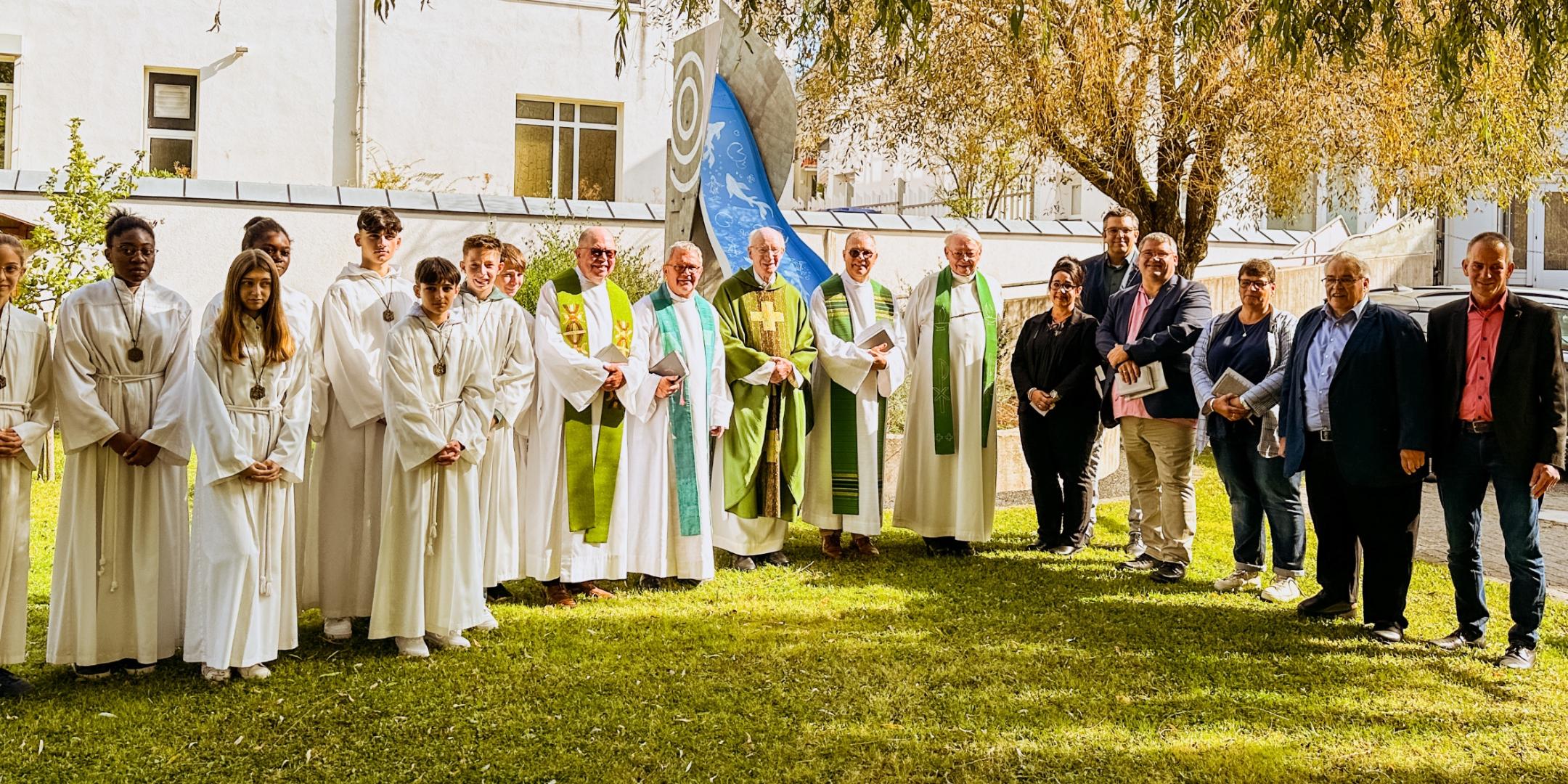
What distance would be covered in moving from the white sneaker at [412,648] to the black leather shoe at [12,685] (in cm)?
143

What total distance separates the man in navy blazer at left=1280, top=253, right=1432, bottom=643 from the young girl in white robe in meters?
4.72

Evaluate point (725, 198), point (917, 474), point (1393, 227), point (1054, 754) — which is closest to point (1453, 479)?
point (1054, 754)

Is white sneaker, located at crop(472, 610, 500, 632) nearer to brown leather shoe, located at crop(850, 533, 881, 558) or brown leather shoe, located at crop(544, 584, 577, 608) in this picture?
brown leather shoe, located at crop(544, 584, 577, 608)

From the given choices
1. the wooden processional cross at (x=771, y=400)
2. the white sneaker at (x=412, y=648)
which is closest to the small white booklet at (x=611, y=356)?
the wooden processional cross at (x=771, y=400)

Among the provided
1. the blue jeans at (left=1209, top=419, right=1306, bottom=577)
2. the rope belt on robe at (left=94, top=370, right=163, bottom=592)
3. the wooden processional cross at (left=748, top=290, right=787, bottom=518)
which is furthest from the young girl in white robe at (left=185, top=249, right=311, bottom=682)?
the blue jeans at (left=1209, top=419, right=1306, bottom=577)

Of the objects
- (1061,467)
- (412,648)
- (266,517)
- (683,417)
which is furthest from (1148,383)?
(266,517)

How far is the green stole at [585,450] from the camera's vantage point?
6938 mm

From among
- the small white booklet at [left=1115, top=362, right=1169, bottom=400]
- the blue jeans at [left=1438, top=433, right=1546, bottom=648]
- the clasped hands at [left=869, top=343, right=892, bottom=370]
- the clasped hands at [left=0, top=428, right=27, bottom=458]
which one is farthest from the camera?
the clasped hands at [left=869, top=343, right=892, bottom=370]

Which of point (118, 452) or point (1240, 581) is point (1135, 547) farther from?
point (118, 452)

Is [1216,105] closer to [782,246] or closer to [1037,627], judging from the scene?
[782,246]

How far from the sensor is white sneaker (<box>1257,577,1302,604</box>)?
705cm

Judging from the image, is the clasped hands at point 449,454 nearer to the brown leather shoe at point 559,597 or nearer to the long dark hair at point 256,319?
the long dark hair at point 256,319

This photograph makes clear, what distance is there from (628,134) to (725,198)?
922cm

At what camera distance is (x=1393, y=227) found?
21.7m
